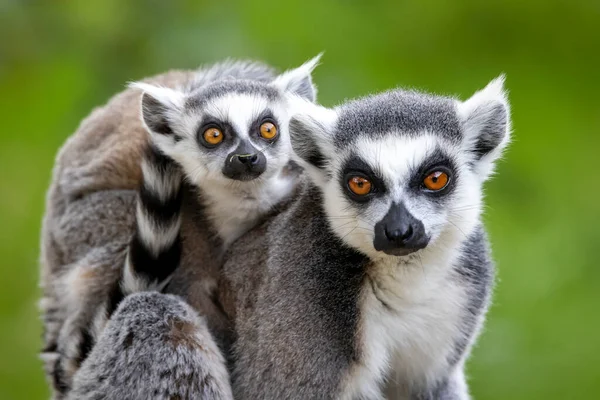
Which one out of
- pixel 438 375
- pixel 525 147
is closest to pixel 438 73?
pixel 525 147

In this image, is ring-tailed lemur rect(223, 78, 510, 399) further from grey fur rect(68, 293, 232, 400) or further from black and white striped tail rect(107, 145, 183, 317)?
black and white striped tail rect(107, 145, 183, 317)

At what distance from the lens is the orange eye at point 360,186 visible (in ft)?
9.10

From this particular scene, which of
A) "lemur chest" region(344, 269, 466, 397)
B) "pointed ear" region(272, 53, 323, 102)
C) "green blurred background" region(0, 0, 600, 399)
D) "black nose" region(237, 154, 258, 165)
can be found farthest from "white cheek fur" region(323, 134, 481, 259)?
"green blurred background" region(0, 0, 600, 399)

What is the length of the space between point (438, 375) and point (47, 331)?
1785mm

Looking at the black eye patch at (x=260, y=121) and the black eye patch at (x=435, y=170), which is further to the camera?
the black eye patch at (x=260, y=121)

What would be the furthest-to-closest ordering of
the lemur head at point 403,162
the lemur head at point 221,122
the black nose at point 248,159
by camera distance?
the lemur head at point 221,122
the black nose at point 248,159
the lemur head at point 403,162

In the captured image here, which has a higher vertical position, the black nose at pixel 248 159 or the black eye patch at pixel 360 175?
the black eye patch at pixel 360 175

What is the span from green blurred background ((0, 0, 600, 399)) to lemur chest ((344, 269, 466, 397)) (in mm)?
1593

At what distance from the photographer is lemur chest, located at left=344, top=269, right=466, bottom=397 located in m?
2.82

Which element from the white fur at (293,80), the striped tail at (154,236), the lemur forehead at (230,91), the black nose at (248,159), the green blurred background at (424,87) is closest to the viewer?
the striped tail at (154,236)

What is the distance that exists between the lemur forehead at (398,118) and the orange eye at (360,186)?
156mm

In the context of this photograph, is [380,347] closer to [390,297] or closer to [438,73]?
[390,297]

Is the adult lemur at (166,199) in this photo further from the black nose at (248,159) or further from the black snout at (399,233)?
the black snout at (399,233)

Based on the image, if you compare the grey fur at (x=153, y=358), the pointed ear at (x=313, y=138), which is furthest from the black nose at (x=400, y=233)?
the grey fur at (x=153, y=358)
